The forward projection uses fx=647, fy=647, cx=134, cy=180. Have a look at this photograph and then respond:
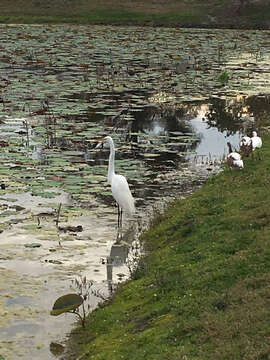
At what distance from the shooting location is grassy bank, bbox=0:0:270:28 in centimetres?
5784

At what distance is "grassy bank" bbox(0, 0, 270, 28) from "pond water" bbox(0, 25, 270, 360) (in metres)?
19.0

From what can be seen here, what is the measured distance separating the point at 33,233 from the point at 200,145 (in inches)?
337

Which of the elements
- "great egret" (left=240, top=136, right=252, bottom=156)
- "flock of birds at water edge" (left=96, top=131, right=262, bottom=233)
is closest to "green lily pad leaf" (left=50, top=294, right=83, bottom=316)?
"flock of birds at water edge" (left=96, top=131, right=262, bottom=233)

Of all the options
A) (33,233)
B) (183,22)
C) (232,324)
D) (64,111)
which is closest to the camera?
(232,324)

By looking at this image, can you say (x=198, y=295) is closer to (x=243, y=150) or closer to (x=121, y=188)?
(x=121, y=188)

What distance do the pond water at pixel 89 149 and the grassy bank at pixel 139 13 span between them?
1895 centimetres

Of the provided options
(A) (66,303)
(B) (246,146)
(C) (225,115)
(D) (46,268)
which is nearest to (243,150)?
(B) (246,146)

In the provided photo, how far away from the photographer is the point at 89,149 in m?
17.7

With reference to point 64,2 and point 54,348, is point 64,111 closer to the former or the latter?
point 54,348

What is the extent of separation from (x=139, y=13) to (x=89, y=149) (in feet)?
144

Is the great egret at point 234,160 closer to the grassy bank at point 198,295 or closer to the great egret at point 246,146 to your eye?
the great egret at point 246,146

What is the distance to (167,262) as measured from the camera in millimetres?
10039

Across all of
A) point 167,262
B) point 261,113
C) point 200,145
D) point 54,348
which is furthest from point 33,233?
point 261,113

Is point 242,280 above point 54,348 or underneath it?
above
